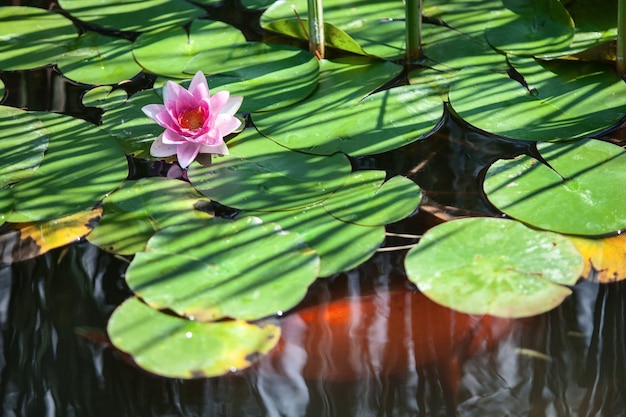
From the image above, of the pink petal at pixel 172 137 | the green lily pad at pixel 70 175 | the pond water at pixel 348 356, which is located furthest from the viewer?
the pink petal at pixel 172 137

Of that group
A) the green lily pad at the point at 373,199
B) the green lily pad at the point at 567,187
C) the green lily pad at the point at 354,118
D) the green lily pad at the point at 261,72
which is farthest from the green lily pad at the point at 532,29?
the green lily pad at the point at 373,199

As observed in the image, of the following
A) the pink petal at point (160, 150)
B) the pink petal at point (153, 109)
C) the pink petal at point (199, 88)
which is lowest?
the pink petal at point (160, 150)

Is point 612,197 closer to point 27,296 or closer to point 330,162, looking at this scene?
point 330,162

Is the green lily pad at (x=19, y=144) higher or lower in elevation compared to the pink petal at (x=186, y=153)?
higher

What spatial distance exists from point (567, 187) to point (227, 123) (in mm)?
807

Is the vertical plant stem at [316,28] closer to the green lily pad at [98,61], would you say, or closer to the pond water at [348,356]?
the green lily pad at [98,61]

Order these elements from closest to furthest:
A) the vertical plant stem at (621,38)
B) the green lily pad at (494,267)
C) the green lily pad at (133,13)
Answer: the green lily pad at (494,267) < the vertical plant stem at (621,38) < the green lily pad at (133,13)

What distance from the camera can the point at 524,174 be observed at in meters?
1.84

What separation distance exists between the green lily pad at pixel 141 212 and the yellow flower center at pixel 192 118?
17 centimetres

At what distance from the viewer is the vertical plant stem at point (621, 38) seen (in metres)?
2.05

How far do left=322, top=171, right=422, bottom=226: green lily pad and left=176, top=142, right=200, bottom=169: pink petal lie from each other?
354 millimetres

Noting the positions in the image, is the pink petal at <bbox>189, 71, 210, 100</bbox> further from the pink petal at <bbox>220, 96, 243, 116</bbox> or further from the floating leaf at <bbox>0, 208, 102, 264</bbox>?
the floating leaf at <bbox>0, 208, 102, 264</bbox>

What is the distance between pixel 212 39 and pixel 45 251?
890 mm

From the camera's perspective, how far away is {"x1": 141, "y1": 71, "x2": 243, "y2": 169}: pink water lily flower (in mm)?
1923
